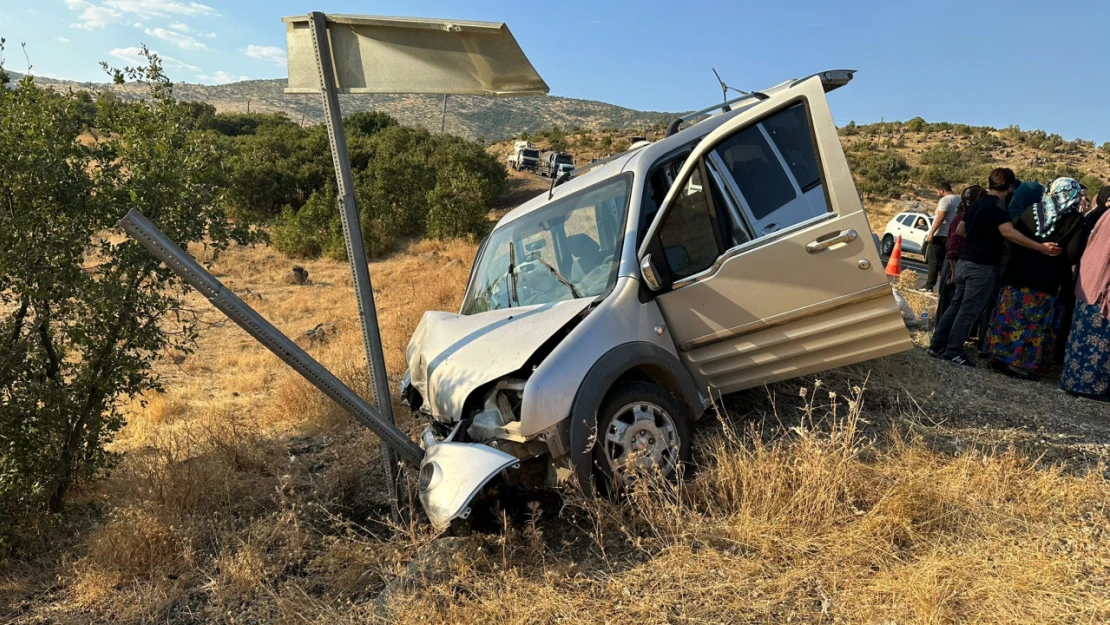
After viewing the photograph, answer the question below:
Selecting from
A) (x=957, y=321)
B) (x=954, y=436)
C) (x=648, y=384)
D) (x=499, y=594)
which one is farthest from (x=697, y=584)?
(x=957, y=321)

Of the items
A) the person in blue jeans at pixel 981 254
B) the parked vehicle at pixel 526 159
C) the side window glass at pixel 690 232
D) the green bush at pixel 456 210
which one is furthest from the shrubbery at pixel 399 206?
the side window glass at pixel 690 232

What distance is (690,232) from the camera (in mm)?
3875

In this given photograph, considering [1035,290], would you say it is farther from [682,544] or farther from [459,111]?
[459,111]

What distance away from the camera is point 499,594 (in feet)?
9.13

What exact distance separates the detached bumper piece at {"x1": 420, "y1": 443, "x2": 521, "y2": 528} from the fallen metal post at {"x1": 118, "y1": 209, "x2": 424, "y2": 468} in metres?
0.37

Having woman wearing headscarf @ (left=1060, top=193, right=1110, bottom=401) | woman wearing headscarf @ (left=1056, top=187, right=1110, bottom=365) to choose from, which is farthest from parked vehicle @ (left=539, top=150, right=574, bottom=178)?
woman wearing headscarf @ (left=1060, top=193, right=1110, bottom=401)

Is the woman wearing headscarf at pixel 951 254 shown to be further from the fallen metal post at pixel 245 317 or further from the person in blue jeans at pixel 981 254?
the fallen metal post at pixel 245 317

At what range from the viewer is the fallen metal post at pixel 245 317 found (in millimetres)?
2791

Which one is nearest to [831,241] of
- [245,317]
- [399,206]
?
[245,317]

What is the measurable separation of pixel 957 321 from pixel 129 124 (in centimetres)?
701

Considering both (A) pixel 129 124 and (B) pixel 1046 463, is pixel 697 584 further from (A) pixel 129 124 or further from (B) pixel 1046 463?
(A) pixel 129 124

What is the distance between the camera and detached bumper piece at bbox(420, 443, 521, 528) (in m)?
2.78

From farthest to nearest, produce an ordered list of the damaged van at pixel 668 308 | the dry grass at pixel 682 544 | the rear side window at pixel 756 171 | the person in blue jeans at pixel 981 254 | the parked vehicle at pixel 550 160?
the parked vehicle at pixel 550 160, the person in blue jeans at pixel 981 254, the rear side window at pixel 756 171, the damaged van at pixel 668 308, the dry grass at pixel 682 544

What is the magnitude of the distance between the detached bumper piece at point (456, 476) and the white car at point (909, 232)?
1692 centimetres
